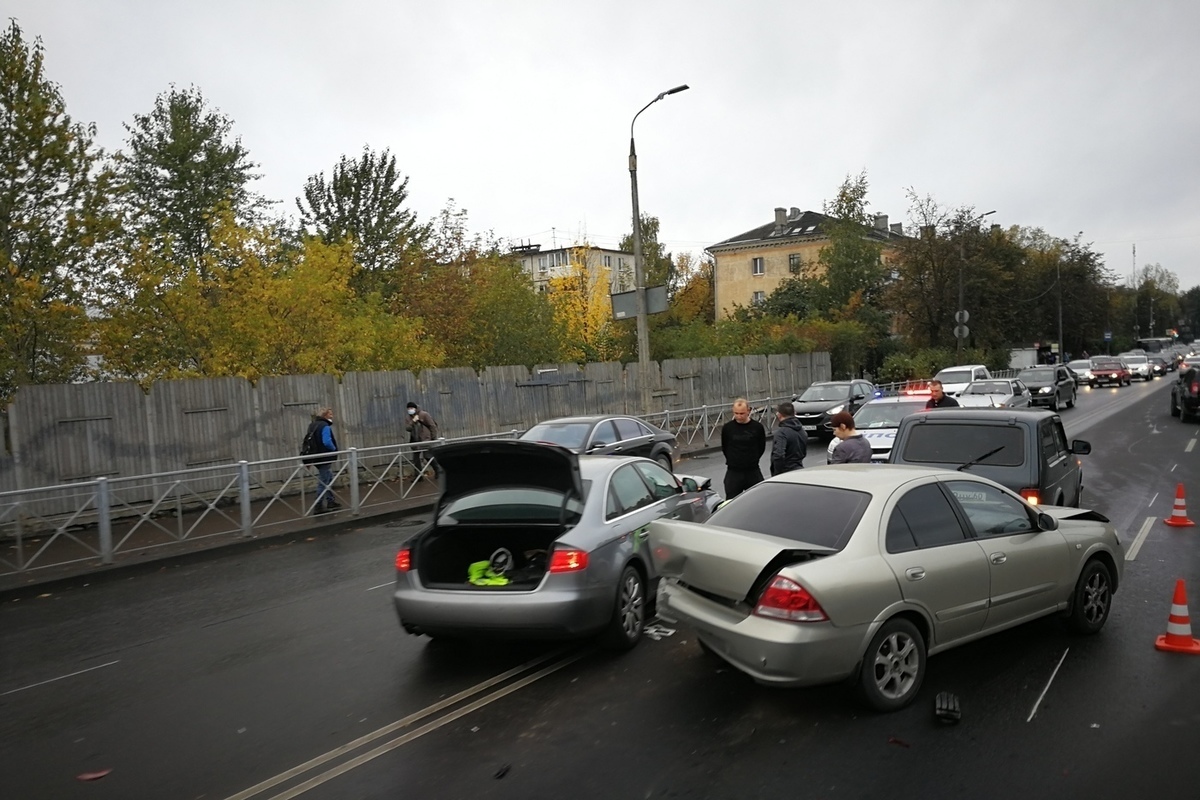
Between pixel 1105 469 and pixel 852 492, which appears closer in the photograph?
pixel 852 492

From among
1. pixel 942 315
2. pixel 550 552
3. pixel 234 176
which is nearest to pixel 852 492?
pixel 550 552

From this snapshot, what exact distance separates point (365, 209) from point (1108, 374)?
41.7m

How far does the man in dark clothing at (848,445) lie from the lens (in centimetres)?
903

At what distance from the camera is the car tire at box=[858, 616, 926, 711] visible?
199 inches

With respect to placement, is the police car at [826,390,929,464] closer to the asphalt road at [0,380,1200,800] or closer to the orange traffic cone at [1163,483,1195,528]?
the orange traffic cone at [1163,483,1195,528]

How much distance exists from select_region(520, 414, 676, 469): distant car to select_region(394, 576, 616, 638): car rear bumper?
785 centimetres

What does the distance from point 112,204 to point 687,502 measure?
15.3 m

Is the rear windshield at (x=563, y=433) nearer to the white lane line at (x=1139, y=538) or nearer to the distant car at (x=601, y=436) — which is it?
the distant car at (x=601, y=436)

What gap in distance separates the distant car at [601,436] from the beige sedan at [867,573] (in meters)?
8.55

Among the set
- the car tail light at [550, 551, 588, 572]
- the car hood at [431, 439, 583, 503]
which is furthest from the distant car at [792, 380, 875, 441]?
the car tail light at [550, 551, 588, 572]

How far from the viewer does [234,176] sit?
3678 cm

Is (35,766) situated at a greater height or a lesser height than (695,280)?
lesser

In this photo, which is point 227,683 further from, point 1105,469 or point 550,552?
point 1105,469

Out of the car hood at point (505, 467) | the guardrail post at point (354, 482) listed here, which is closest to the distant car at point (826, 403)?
the guardrail post at point (354, 482)
